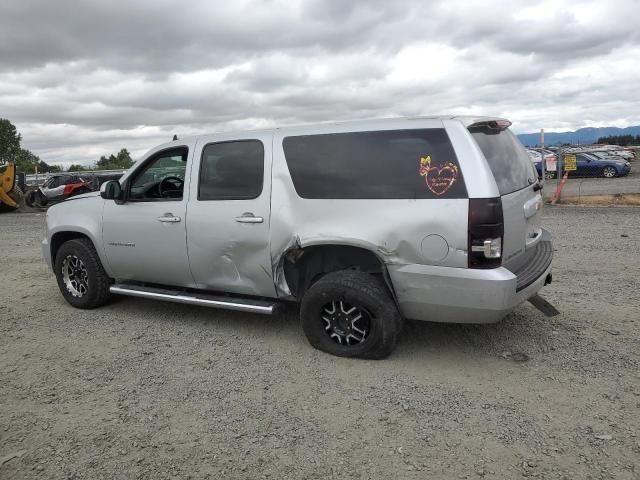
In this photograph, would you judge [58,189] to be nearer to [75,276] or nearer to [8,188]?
[8,188]

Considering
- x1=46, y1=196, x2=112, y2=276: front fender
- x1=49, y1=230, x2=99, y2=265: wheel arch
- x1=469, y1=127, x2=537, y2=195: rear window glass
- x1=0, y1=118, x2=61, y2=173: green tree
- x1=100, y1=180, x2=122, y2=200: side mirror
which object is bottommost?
x1=49, y1=230, x2=99, y2=265: wheel arch

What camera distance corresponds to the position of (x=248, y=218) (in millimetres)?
4270

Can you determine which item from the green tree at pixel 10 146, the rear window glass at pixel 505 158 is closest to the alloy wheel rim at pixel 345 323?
the rear window glass at pixel 505 158

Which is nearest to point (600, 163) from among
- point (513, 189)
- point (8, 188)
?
point (513, 189)

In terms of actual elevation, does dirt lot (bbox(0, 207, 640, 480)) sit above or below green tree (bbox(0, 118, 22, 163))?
below

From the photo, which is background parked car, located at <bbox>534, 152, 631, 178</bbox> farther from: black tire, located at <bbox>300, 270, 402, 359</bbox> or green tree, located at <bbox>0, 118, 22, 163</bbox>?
green tree, located at <bbox>0, 118, 22, 163</bbox>

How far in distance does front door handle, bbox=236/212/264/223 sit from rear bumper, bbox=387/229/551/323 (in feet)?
3.95

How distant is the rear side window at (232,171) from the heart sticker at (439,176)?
56.6 inches

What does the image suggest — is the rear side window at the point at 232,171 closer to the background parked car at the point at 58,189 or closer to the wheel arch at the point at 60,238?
the wheel arch at the point at 60,238

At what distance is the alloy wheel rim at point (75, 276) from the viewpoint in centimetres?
549

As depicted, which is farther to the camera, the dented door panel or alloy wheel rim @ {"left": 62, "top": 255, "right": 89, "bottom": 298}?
alloy wheel rim @ {"left": 62, "top": 255, "right": 89, "bottom": 298}

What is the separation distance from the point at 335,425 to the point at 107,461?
4.37 feet

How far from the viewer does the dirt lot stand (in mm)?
2758

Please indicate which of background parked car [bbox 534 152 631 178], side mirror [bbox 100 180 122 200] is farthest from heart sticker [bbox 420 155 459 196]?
background parked car [bbox 534 152 631 178]
